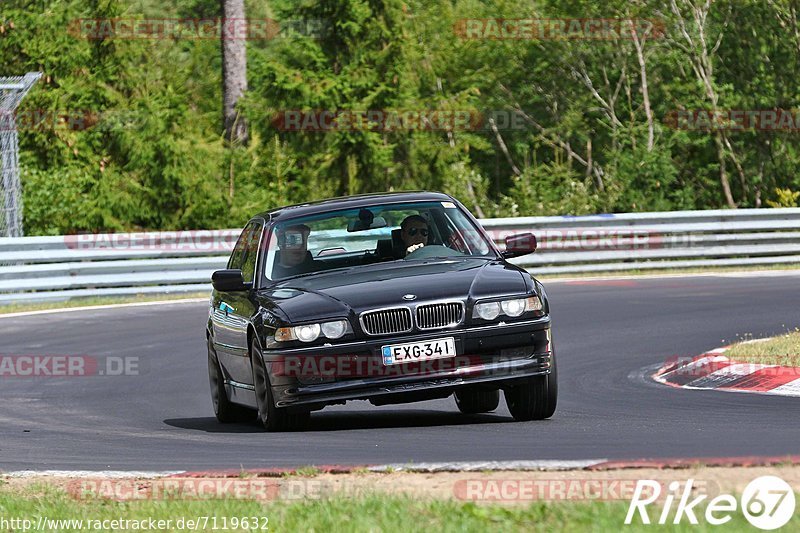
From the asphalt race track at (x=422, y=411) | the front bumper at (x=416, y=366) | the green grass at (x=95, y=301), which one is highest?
the front bumper at (x=416, y=366)

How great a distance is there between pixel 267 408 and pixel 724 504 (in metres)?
4.36

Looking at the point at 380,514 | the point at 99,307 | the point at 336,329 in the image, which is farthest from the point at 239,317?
the point at 99,307

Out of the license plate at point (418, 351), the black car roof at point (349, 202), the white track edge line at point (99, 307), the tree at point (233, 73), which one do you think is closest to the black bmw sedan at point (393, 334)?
the license plate at point (418, 351)

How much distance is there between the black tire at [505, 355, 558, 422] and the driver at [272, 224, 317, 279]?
1710 millimetres

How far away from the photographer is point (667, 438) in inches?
331

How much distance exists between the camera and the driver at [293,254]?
10.6 m

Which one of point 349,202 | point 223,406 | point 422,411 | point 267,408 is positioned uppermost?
point 349,202

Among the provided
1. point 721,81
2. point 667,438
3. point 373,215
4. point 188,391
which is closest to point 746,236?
point 721,81

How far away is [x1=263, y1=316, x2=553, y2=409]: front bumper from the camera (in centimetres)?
932

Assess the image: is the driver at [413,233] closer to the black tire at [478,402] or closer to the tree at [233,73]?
the black tire at [478,402]

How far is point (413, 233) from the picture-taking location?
10.8 meters

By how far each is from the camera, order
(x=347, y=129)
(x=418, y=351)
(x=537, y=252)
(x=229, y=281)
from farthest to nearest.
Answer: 1. (x=347, y=129)
2. (x=537, y=252)
3. (x=229, y=281)
4. (x=418, y=351)

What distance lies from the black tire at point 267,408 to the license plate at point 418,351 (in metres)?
0.87

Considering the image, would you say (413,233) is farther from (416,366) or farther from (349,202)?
(416,366)
